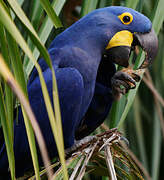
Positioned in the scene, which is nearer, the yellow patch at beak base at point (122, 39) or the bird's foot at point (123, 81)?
the bird's foot at point (123, 81)

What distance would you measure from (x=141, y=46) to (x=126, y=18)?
116 mm

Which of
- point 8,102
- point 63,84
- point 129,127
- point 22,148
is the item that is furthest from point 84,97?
Answer: point 129,127

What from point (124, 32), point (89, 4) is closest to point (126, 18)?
point (124, 32)

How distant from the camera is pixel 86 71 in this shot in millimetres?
1051

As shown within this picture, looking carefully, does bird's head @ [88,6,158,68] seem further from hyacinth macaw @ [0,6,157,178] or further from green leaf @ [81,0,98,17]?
green leaf @ [81,0,98,17]

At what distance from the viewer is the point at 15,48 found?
1.51ft

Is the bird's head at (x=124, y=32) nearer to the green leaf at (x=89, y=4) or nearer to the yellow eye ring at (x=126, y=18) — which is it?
the yellow eye ring at (x=126, y=18)

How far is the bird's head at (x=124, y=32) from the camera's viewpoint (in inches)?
42.4

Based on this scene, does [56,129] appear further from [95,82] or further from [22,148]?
[95,82]

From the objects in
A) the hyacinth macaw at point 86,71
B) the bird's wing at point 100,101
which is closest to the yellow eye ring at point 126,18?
the hyacinth macaw at point 86,71

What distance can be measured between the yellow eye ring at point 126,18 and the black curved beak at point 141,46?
0.05 m

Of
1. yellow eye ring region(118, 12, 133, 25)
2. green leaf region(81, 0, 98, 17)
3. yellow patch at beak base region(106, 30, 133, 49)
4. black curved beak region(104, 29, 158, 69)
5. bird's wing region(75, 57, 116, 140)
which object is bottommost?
bird's wing region(75, 57, 116, 140)

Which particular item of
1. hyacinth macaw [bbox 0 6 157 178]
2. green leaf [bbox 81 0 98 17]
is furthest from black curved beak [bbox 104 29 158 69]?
green leaf [bbox 81 0 98 17]

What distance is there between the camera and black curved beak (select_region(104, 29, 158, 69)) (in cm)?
104
